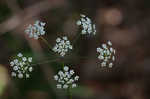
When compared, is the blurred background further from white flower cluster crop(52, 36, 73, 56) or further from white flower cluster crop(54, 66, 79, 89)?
white flower cluster crop(54, 66, 79, 89)

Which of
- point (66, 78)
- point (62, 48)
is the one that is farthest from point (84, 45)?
point (66, 78)

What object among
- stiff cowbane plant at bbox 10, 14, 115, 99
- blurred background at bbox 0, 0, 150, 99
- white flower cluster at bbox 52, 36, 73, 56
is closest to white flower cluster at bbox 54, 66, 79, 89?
stiff cowbane plant at bbox 10, 14, 115, 99

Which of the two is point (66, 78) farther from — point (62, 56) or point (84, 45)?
point (84, 45)

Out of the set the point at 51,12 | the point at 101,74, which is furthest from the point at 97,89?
the point at 51,12

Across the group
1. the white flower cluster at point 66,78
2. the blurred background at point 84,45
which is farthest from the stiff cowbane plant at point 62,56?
the blurred background at point 84,45

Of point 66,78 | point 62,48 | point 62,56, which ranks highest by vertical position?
point 62,48

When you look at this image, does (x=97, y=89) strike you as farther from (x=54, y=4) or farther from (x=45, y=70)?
(x=54, y=4)

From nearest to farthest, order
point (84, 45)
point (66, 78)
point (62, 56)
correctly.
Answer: point (66, 78)
point (62, 56)
point (84, 45)

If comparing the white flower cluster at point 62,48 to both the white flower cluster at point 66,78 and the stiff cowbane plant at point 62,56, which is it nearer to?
the stiff cowbane plant at point 62,56
